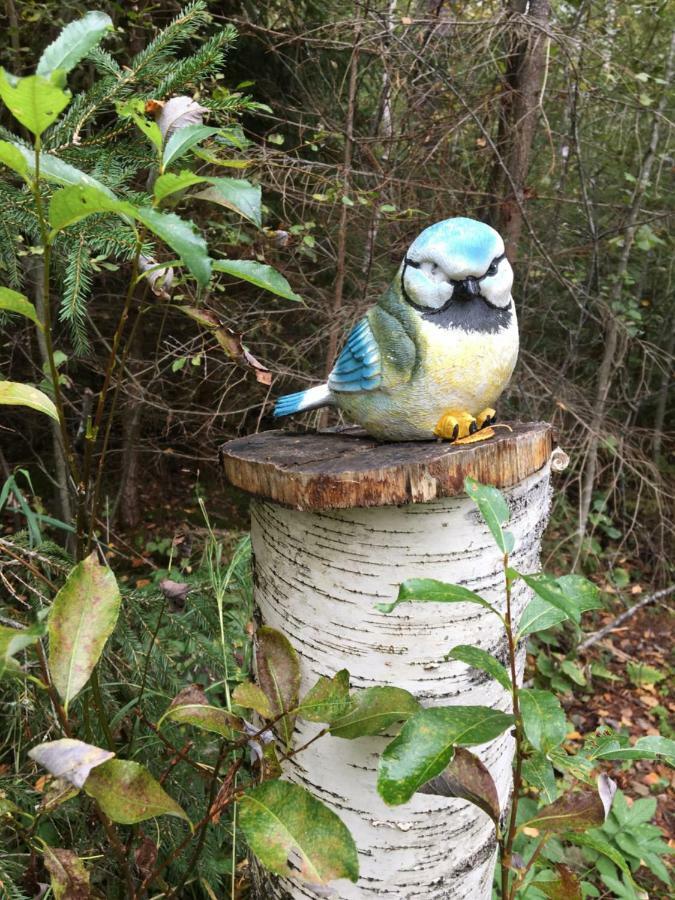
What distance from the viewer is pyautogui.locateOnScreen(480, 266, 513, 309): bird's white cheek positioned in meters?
1.25

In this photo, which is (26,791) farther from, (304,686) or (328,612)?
(328,612)

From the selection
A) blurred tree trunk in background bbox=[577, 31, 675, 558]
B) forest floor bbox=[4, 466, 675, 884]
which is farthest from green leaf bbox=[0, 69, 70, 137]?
blurred tree trunk in background bbox=[577, 31, 675, 558]

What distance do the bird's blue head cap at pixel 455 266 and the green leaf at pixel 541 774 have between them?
800 millimetres

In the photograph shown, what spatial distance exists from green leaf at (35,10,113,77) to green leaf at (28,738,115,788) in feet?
1.95

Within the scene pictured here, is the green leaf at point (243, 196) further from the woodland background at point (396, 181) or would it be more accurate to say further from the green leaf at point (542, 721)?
the woodland background at point (396, 181)

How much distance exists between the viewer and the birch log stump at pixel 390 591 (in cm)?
102

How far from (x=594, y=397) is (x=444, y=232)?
8.32ft

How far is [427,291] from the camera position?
124cm

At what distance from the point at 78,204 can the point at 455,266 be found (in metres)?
0.80

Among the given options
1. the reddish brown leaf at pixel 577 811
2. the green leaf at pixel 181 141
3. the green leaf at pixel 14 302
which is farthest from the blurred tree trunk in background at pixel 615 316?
the green leaf at pixel 14 302

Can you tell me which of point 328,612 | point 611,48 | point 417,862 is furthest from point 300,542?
point 611,48

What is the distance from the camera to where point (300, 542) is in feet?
3.64

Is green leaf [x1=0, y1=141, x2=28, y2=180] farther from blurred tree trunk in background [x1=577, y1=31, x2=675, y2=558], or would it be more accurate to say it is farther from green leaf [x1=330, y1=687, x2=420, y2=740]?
blurred tree trunk in background [x1=577, y1=31, x2=675, y2=558]

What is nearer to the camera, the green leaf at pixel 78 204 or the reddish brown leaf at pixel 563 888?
the green leaf at pixel 78 204
